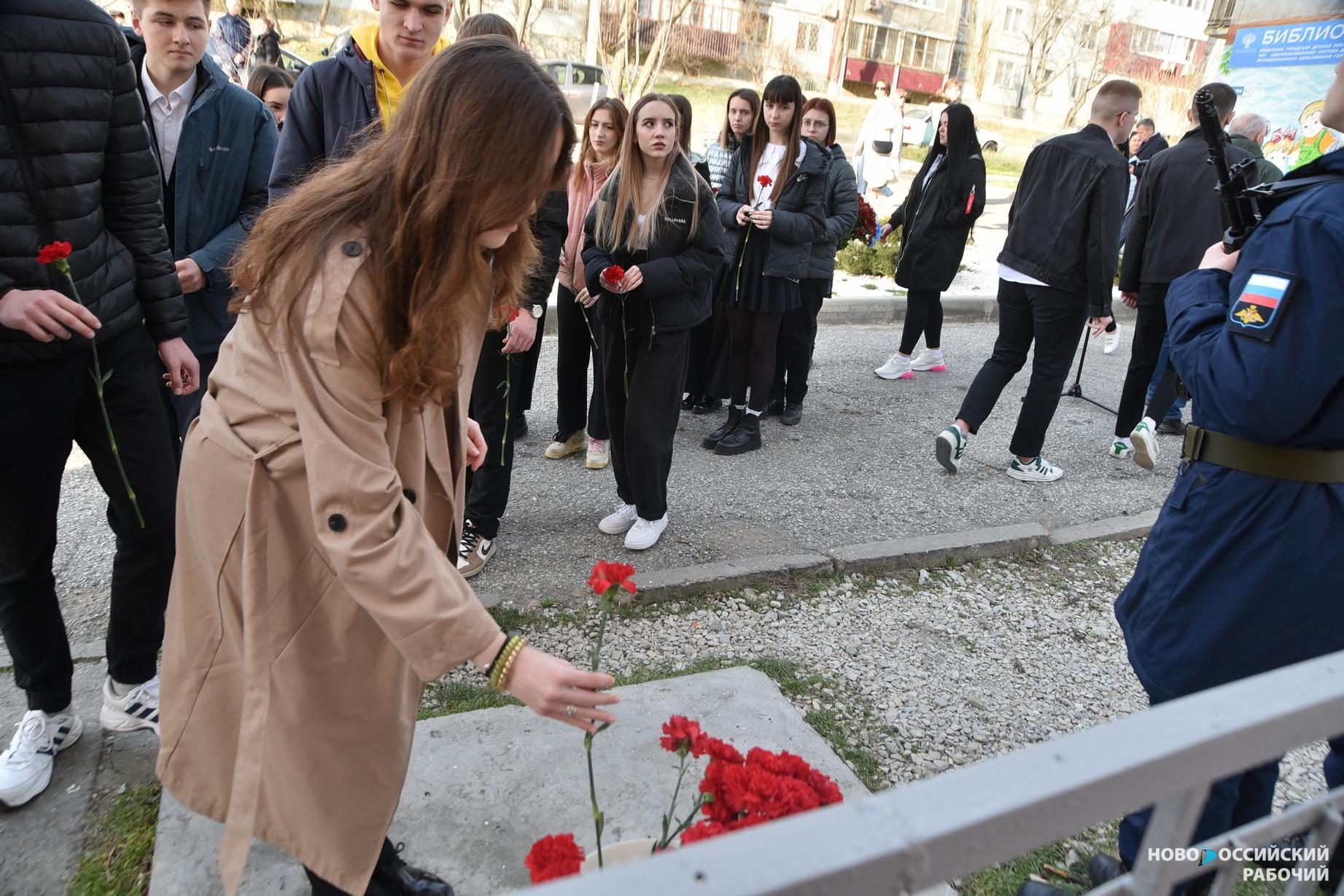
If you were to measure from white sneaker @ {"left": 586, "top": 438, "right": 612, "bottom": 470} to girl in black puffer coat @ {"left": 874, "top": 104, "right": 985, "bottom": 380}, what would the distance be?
9.91 ft

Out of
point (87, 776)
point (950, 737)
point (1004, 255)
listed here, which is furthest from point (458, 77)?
point (1004, 255)

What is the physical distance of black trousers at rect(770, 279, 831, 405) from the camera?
583 centimetres

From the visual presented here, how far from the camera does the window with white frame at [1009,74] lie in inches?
1708

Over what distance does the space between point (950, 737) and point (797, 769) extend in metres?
1.72

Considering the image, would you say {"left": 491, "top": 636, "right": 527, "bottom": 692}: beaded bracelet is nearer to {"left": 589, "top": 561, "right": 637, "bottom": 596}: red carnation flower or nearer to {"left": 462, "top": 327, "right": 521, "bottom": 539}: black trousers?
{"left": 589, "top": 561, "right": 637, "bottom": 596}: red carnation flower

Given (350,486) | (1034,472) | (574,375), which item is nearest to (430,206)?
(350,486)

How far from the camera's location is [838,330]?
28.7 feet

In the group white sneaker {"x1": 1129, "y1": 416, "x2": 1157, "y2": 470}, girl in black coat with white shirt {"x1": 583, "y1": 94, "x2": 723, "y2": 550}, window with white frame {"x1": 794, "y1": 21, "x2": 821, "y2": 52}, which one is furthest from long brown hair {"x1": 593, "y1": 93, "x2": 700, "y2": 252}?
window with white frame {"x1": 794, "y1": 21, "x2": 821, "y2": 52}

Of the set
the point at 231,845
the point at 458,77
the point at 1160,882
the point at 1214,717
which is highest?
the point at 458,77

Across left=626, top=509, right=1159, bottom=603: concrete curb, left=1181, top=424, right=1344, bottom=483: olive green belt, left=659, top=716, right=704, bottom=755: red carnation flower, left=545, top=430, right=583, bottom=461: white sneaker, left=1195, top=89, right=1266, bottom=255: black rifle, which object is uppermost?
left=1195, top=89, right=1266, bottom=255: black rifle

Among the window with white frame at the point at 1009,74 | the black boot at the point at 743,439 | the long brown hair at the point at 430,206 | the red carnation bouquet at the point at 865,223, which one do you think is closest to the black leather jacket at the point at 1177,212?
the red carnation bouquet at the point at 865,223

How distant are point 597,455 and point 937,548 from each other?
1.91m

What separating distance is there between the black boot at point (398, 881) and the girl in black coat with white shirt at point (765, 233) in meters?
3.60

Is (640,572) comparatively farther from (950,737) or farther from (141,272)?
(141,272)
